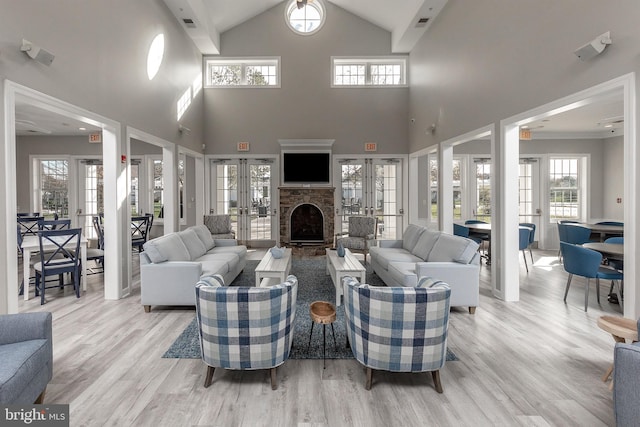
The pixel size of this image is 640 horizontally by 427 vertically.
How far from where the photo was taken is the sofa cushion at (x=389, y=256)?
5.18 m

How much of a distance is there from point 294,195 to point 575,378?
6.80 metres

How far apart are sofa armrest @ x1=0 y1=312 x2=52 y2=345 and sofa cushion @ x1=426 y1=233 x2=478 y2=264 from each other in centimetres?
412

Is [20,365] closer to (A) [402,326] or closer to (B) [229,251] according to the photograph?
(A) [402,326]

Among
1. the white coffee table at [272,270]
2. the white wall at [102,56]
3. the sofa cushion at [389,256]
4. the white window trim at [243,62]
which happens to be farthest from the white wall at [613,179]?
the white wall at [102,56]

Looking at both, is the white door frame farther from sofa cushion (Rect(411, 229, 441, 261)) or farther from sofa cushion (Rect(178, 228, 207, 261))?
sofa cushion (Rect(411, 229, 441, 261))

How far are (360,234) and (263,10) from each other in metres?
6.09

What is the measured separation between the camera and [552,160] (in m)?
8.88

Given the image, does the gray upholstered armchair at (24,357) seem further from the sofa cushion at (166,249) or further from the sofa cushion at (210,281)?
the sofa cushion at (166,249)

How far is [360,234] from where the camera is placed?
7758 mm

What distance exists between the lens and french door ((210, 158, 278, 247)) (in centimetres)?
913

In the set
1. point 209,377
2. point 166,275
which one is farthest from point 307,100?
point 209,377

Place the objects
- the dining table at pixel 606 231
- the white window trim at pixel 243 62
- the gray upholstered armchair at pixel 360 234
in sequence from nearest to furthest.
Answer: the dining table at pixel 606 231, the gray upholstered armchair at pixel 360 234, the white window trim at pixel 243 62

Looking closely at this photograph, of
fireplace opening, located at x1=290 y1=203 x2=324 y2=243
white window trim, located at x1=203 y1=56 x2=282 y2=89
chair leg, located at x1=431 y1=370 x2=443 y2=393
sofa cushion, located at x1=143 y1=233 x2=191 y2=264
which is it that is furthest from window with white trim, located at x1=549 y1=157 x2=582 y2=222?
sofa cushion, located at x1=143 y1=233 x2=191 y2=264

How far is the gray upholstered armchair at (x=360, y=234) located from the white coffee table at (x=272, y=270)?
85.5 inches
